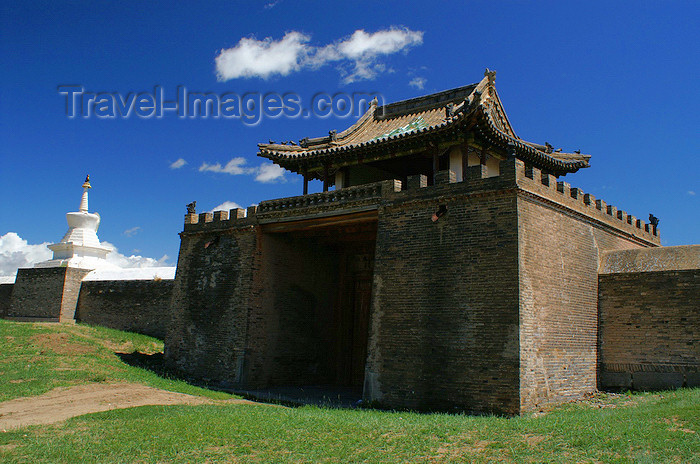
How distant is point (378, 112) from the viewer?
19469 mm

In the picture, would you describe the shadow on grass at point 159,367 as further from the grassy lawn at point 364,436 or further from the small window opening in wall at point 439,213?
the small window opening in wall at point 439,213

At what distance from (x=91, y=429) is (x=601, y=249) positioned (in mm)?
12422

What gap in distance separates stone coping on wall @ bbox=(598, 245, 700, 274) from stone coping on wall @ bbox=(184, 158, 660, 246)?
1051mm

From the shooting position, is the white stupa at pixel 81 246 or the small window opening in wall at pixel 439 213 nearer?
the small window opening in wall at pixel 439 213

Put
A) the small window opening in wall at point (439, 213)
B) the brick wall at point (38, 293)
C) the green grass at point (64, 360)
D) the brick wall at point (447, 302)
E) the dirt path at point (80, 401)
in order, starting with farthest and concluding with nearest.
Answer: the brick wall at point (38, 293)
the green grass at point (64, 360)
the small window opening in wall at point (439, 213)
the brick wall at point (447, 302)
the dirt path at point (80, 401)

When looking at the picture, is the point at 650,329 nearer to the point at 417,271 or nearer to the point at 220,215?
the point at 417,271

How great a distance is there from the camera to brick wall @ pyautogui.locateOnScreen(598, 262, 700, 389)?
12.5 metres

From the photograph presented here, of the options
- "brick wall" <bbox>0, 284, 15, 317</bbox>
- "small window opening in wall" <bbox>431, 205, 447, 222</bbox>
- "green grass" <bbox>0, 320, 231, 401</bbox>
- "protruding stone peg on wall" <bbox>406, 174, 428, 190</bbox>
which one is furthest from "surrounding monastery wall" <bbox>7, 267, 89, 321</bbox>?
"small window opening in wall" <bbox>431, 205, 447, 222</bbox>

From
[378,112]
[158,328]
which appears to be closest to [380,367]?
[378,112]

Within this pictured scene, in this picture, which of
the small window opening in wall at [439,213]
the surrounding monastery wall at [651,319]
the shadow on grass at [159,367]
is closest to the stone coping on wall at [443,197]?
the small window opening in wall at [439,213]

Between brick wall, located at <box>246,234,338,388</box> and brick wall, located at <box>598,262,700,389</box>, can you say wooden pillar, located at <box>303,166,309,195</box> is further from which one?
brick wall, located at <box>598,262,700,389</box>

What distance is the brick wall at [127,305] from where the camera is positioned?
2194cm

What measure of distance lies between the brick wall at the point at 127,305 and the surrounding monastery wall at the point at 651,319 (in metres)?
15.5

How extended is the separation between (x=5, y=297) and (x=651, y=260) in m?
26.7
